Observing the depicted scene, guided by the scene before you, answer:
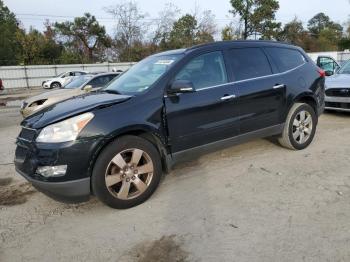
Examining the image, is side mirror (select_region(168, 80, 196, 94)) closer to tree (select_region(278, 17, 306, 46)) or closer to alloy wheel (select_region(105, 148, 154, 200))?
alloy wheel (select_region(105, 148, 154, 200))

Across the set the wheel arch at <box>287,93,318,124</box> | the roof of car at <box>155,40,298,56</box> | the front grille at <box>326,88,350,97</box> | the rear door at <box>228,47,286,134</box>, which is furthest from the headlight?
the front grille at <box>326,88,350,97</box>

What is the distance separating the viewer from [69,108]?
3.97 meters

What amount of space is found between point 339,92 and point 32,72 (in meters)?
32.4

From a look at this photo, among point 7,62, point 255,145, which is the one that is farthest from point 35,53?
point 255,145

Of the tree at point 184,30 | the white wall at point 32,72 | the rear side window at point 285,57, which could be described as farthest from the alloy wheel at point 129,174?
the tree at point 184,30

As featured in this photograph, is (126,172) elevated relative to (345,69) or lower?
lower

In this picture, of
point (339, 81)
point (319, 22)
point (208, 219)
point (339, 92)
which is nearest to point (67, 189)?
point (208, 219)

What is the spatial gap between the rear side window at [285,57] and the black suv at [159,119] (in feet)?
0.07

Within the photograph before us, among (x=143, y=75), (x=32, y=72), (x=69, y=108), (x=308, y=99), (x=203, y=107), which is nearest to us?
(x=69, y=108)

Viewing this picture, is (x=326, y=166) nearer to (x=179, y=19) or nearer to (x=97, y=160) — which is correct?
(x=97, y=160)

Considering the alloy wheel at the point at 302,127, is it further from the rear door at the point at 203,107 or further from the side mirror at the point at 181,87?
the side mirror at the point at 181,87

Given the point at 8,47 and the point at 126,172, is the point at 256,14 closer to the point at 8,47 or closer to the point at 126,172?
the point at 8,47

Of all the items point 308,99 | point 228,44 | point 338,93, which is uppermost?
point 228,44

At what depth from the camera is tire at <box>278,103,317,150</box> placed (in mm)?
5511
